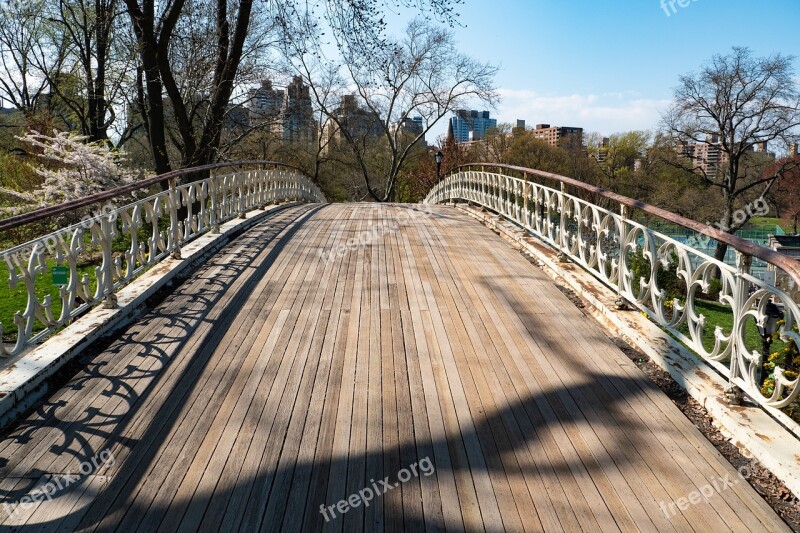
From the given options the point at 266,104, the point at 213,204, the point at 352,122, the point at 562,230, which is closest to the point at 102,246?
the point at 213,204

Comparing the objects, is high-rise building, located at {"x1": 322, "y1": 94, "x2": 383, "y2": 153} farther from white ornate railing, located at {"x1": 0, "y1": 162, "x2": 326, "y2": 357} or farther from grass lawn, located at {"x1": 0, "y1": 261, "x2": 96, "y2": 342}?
grass lawn, located at {"x1": 0, "y1": 261, "x2": 96, "y2": 342}

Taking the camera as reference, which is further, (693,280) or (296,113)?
(296,113)

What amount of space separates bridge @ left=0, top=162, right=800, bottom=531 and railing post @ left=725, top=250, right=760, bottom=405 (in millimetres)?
19

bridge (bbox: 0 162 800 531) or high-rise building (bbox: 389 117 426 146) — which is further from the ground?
high-rise building (bbox: 389 117 426 146)

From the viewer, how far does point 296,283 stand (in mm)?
5480

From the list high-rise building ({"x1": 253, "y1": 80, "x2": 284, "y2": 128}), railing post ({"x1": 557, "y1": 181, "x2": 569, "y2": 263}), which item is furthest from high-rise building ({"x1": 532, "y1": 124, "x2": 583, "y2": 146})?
railing post ({"x1": 557, "y1": 181, "x2": 569, "y2": 263})

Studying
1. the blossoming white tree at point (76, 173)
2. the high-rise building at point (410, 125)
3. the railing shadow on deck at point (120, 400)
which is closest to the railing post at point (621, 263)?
the railing shadow on deck at point (120, 400)

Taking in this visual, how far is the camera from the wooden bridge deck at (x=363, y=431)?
2.25m

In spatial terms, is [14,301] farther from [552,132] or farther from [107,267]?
[552,132]

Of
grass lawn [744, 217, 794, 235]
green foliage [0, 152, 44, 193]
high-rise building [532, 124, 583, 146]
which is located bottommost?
grass lawn [744, 217, 794, 235]

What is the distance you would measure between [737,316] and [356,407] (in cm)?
213

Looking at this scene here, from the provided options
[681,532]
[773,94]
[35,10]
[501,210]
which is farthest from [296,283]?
[773,94]

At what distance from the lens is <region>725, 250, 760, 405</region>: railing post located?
2.84 meters

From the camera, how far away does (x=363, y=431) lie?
280 centimetres
